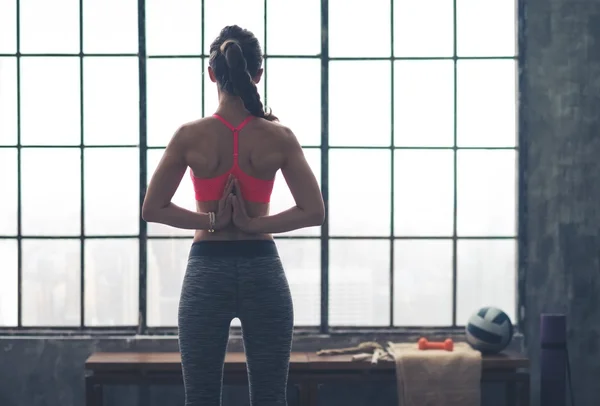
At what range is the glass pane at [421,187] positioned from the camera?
13.1ft

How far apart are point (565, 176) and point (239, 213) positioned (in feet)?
6.84

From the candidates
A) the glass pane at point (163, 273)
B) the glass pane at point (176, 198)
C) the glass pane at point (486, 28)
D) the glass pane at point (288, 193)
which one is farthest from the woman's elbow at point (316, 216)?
the glass pane at point (486, 28)

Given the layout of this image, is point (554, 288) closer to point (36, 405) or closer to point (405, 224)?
point (405, 224)

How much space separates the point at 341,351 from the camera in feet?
12.3

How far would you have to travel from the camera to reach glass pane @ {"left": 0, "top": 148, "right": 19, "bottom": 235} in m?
3.99

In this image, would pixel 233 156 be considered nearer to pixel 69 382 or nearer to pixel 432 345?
pixel 432 345

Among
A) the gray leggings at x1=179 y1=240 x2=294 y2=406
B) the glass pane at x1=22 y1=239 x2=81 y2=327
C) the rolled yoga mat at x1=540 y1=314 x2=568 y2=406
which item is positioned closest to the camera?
the gray leggings at x1=179 y1=240 x2=294 y2=406

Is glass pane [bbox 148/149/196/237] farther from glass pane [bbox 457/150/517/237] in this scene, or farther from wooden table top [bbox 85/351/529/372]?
glass pane [bbox 457/150/517/237]

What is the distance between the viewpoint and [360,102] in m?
3.98

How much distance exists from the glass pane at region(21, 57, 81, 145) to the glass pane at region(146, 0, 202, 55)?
0.42 metres

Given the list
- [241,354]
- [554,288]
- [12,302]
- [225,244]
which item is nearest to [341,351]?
[241,354]

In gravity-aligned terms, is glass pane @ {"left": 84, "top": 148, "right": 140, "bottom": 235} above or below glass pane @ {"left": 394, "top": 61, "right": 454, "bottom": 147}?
below

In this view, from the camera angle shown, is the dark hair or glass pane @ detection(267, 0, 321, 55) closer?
the dark hair

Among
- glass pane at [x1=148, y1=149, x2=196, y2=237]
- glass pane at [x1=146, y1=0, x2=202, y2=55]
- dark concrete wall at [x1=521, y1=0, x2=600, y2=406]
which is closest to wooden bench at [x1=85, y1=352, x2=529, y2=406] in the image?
dark concrete wall at [x1=521, y1=0, x2=600, y2=406]
